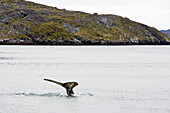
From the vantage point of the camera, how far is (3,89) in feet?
143

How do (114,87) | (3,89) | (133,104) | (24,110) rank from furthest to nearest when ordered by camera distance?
(114,87), (3,89), (133,104), (24,110)

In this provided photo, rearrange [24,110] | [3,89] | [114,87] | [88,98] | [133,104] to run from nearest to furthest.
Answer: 1. [24,110]
2. [133,104]
3. [88,98]
4. [3,89]
5. [114,87]

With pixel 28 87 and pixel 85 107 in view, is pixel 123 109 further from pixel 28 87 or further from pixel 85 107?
pixel 28 87

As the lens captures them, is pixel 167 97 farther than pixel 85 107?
Yes

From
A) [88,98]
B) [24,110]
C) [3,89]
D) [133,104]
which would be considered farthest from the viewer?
[3,89]

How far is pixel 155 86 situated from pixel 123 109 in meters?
16.4

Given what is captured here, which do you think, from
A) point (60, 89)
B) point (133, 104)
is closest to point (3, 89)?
point (60, 89)

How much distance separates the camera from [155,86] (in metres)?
47.8

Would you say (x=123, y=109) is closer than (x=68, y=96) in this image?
Yes

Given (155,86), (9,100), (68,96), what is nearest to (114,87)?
(155,86)

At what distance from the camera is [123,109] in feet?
107

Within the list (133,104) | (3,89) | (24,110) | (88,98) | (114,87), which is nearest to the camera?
(24,110)

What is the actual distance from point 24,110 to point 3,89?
1282 centimetres

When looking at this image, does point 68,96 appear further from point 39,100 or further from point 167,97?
point 167,97
